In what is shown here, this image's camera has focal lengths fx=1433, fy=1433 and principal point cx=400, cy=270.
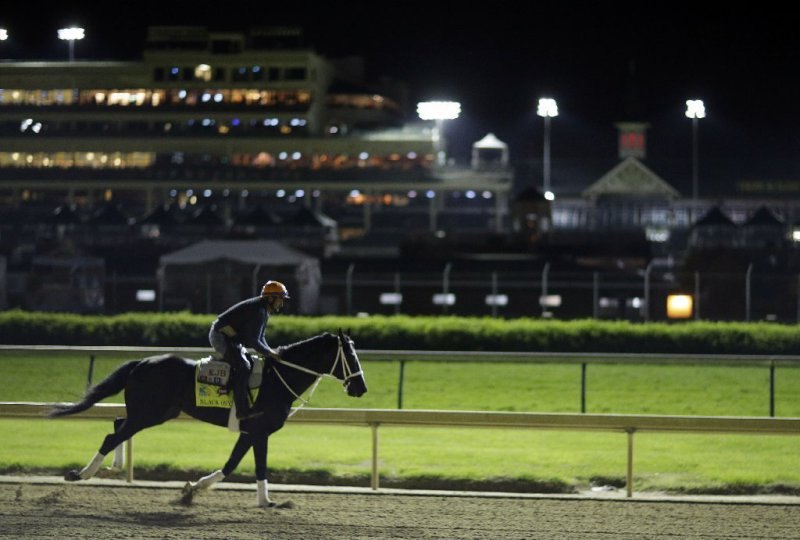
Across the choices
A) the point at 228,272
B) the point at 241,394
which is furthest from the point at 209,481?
the point at 228,272

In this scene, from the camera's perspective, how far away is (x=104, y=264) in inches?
1982

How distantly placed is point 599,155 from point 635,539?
237 ft

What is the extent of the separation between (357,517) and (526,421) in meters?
2.22

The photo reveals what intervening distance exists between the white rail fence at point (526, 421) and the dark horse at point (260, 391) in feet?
3.01

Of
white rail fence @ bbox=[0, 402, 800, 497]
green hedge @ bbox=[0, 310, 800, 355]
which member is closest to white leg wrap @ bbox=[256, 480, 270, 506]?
white rail fence @ bbox=[0, 402, 800, 497]

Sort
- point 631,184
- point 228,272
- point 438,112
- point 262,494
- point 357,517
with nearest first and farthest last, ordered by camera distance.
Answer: point 357,517
point 262,494
point 228,272
point 438,112
point 631,184

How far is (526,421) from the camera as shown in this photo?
39.2 feet

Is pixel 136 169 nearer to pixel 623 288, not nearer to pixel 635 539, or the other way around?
pixel 623 288

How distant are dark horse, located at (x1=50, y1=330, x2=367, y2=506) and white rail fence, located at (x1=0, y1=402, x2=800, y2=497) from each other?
3.01ft

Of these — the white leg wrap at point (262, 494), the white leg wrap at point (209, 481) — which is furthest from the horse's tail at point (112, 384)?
the white leg wrap at point (262, 494)

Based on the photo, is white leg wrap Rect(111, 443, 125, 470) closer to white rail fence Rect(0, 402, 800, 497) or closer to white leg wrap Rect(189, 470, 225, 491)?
white rail fence Rect(0, 402, 800, 497)

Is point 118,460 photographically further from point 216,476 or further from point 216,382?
point 216,382

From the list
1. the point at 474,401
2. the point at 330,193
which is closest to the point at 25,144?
the point at 330,193

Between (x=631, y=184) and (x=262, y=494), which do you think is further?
(x=631, y=184)
